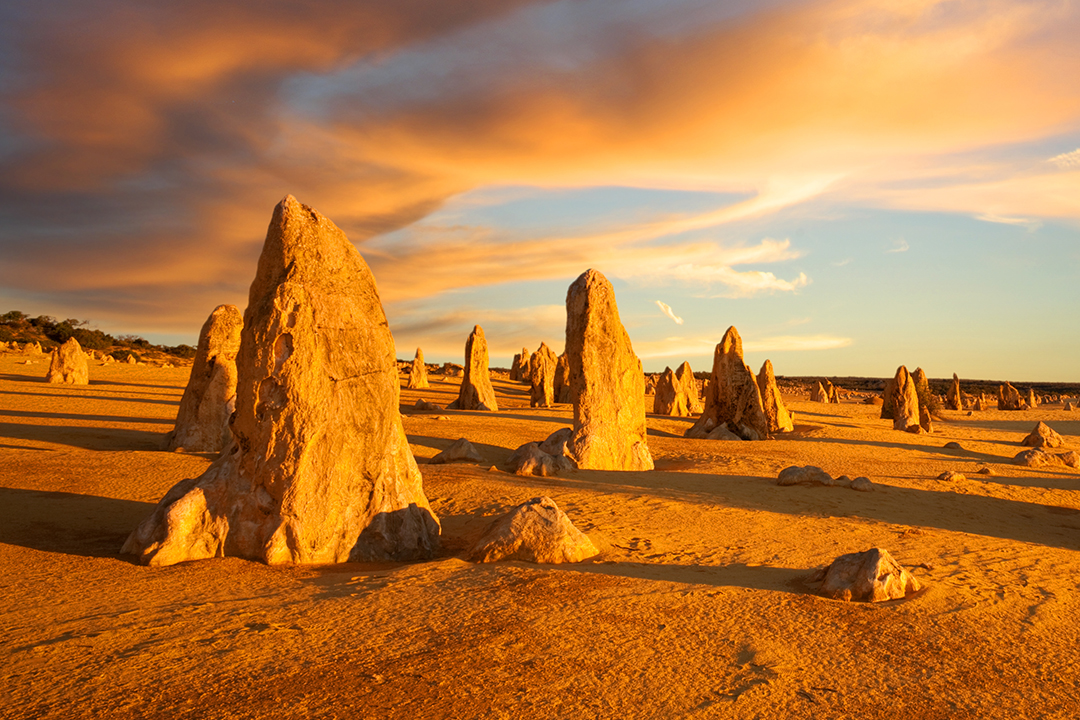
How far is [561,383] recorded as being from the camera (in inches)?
1598

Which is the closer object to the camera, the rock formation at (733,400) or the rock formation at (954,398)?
the rock formation at (733,400)

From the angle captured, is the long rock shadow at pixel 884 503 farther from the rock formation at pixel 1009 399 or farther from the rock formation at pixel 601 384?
the rock formation at pixel 1009 399

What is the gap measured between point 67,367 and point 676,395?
25850 millimetres

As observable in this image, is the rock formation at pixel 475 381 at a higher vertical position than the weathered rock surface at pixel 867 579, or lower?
higher

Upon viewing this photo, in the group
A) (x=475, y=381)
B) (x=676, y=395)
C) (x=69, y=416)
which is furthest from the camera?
(x=676, y=395)

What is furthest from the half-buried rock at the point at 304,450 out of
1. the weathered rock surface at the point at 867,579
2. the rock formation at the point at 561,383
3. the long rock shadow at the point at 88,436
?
the rock formation at the point at 561,383

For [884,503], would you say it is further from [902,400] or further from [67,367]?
[67,367]

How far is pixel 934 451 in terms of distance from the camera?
21.1m

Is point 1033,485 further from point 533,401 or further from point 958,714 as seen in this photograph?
point 533,401

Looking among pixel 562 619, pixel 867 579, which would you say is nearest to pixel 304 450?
pixel 562 619

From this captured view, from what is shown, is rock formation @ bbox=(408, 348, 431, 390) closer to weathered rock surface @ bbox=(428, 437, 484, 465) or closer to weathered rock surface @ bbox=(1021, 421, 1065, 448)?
weathered rock surface @ bbox=(428, 437, 484, 465)

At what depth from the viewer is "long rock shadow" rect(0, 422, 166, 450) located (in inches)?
585

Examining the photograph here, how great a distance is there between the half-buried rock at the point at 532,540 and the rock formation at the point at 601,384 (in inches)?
250

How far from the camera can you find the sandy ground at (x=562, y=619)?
4.44 meters
